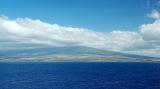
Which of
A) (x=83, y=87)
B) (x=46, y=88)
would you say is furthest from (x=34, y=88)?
(x=83, y=87)

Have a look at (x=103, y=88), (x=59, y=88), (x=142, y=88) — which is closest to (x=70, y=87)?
(x=59, y=88)

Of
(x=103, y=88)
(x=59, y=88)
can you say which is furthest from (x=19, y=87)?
(x=103, y=88)

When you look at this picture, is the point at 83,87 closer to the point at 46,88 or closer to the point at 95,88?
the point at 95,88

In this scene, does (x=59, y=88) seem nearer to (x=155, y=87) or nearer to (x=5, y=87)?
(x=5, y=87)

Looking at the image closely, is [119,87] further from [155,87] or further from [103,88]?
[155,87]

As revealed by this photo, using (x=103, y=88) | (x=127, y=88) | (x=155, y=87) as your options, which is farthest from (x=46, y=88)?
(x=155, y=87)
